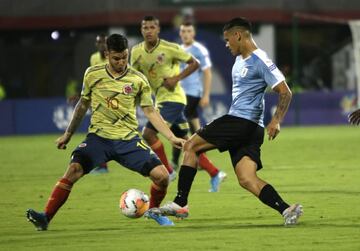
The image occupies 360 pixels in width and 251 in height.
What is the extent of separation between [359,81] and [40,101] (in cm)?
894

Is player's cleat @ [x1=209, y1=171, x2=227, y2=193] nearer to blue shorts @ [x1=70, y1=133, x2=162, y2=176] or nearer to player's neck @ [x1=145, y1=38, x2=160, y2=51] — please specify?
player's neck @ [x1=145, y1=38, x2=160, y2=51]

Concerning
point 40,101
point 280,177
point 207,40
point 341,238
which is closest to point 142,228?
point 341,238

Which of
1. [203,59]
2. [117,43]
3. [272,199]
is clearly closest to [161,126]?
[117,43]

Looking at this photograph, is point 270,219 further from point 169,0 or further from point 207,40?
point 169,0

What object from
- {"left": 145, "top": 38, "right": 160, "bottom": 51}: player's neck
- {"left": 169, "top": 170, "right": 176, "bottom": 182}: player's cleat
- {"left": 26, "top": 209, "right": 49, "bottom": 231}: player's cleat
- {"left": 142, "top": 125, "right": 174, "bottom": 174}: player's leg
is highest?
{"left": 145, "top": 38, "right": 160, "bottom": 51}: player's neck

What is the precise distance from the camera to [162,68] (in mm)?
15672

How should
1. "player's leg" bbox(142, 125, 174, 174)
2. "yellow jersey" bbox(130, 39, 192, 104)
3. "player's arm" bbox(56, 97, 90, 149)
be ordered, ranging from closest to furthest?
1. "player's arm" bbox(56, 97, 90, 149)
2. "yellow jersey" bbox(130, 39, 192, 104)
3. "player's leg" bbox(142, 125, 174, 174)

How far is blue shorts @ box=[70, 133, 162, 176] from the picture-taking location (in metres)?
11.1

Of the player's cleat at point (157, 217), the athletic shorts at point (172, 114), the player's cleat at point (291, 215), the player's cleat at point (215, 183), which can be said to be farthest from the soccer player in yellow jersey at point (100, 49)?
the player's cleat at point (291, 215)

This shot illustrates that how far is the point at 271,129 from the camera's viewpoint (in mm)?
10680

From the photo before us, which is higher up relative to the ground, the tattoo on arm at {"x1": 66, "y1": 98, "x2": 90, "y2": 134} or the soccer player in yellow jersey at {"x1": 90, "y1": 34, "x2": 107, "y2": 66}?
the tattoo on arm at {"x1": 66, "y1": 98, "x2": 90, "y2": 134}

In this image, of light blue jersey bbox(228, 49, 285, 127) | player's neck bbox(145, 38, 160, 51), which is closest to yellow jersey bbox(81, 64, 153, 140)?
A: light blue jersey bbox(228, 49, 285, 127)

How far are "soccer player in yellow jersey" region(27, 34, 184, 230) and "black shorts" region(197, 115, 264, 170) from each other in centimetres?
45

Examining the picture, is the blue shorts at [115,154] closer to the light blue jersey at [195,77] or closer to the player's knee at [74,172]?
the player's knee at [74,172]
